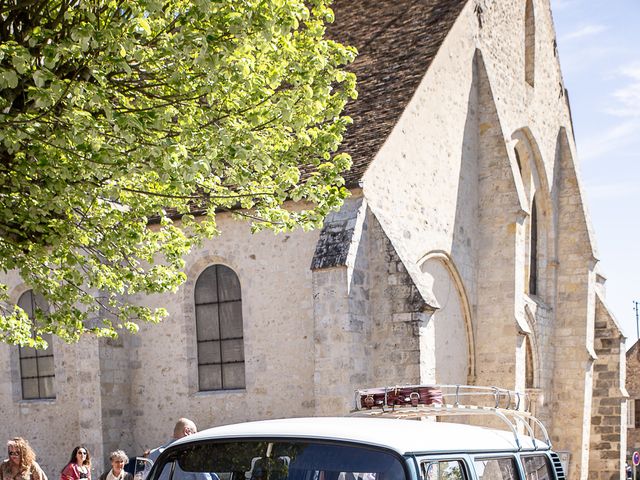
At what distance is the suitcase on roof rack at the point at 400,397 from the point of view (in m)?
6.05

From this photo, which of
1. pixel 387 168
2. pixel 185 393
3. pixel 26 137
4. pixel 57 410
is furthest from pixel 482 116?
pixel 26 137

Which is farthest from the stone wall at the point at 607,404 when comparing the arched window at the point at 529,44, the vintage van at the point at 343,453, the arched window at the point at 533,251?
the vintage van at the point at 343,453

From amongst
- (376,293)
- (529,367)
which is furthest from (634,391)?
(376,293)

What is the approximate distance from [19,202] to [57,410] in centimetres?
924

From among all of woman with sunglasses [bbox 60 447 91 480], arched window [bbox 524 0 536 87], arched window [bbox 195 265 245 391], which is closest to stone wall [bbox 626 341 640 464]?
arched window [bbox 524 0 536 87]

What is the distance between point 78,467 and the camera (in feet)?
33.1

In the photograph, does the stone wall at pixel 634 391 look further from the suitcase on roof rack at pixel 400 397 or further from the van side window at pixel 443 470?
the van side window at pixel 443 470

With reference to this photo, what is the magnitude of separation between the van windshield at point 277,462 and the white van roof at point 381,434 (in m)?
0.04

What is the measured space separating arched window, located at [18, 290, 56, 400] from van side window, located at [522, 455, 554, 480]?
45.6 feet

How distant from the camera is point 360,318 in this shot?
14258 millimetres

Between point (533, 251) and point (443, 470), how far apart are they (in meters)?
19.5

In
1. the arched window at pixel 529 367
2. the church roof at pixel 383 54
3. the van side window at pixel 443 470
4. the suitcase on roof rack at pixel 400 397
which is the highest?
the church roof at pixel 383 54

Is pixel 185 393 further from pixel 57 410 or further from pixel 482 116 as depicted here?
pixel 482 116

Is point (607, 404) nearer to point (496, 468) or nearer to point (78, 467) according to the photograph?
point (78, 467)
